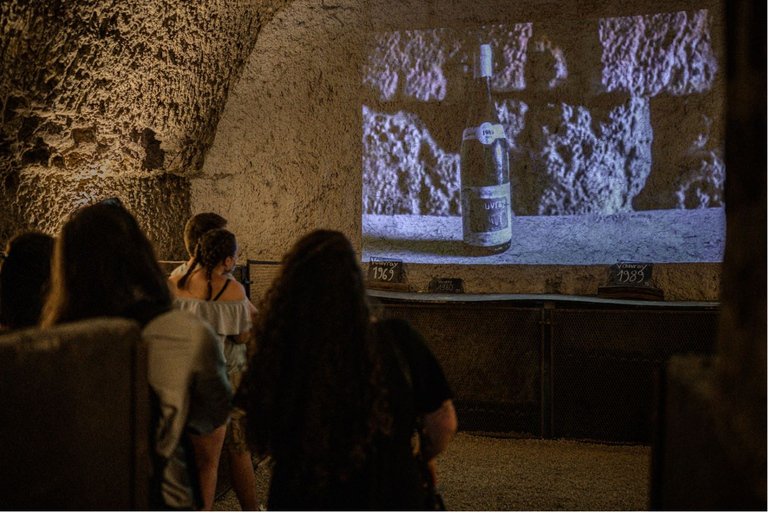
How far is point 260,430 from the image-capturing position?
3.86 ft

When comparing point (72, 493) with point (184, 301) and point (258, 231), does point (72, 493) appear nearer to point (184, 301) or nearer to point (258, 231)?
point (184, 301)

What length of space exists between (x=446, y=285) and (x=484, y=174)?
80 centimetres

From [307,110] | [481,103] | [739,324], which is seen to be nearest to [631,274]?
[481,103]

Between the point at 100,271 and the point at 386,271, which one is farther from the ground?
the point at 100,271

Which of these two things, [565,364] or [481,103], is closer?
[565,364]

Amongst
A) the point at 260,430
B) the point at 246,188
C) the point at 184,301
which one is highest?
the point at 246,188

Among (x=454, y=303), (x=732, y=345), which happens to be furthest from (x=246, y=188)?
(x=732, y=345)

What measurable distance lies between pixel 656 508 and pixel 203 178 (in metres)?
3.92

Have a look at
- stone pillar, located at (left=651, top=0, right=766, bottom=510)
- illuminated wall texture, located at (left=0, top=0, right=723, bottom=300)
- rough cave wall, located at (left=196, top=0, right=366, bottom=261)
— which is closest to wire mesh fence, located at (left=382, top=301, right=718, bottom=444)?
illuminated wall texture, located at (left=0, top=0, right=723, bottom=300)

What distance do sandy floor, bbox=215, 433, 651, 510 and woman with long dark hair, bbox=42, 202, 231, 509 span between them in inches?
57.6

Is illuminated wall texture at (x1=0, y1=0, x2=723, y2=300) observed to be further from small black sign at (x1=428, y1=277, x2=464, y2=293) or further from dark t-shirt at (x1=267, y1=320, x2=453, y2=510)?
dark t-shirt at (x1=267, y1=320, x2=453, y2=510)

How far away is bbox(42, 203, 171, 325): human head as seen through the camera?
124 centimetres

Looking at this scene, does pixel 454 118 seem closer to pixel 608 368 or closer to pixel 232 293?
pixel 608 368

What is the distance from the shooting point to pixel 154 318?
48.6 inches
